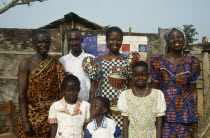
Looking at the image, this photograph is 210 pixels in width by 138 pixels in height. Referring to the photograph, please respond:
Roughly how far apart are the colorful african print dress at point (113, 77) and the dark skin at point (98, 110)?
4.7 inches

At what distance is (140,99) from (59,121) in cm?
87

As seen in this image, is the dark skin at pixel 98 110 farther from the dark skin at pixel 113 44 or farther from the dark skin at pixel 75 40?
the dark skin at pixel 75 40

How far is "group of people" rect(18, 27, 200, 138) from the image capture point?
7.81ft

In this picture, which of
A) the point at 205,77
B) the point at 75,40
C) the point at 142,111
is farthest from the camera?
the point at 205,77

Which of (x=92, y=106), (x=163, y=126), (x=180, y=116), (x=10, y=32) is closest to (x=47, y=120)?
(x=92, y=106)

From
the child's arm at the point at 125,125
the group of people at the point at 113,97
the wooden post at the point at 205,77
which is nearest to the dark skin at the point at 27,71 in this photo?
the group of people at the point at 113,97

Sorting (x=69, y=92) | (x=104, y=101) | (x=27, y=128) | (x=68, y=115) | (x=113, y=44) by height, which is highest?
(x=113, y=44)

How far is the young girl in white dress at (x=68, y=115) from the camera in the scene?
2.39 meters

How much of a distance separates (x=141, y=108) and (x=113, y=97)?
0.35 m

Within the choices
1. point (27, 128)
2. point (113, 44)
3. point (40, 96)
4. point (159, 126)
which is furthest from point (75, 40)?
point (159, 126)

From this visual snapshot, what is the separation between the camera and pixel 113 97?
2.55 m

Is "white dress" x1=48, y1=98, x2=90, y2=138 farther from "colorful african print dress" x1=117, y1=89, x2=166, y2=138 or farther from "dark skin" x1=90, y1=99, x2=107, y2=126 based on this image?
"colorful african print dress" x1=117, y1=89, x2=166, y2=138

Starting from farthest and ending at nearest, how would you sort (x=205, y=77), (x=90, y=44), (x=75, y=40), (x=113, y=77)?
(x=205, y=77)
(x=90, y=44)
(x=75, y=40)
(x=113, y=77)

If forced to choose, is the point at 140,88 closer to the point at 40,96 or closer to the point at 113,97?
the point at 113,97
